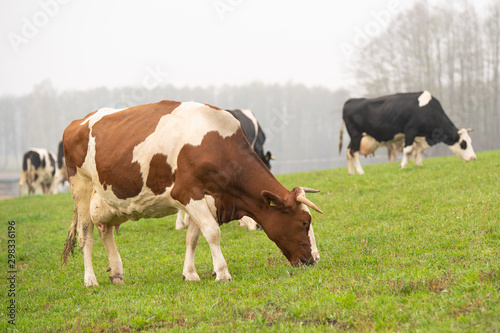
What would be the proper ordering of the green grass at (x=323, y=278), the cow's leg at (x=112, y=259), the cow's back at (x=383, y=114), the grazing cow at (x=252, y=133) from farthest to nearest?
the cow's back at (x=383, y=114) < the grazing cow at (x=252, y=133) < the cow's leg at (x=112, y=259) < the green grass at (x=323, y=278)

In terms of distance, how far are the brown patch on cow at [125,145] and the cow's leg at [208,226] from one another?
3.17 feet

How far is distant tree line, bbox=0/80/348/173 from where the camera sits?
106000mm

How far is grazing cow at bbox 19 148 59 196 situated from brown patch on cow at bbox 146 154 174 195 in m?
24.2

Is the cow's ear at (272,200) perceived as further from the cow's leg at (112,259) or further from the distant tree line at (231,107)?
the distant tree line at (231,107)

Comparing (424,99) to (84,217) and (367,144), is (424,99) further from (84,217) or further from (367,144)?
(84,217)

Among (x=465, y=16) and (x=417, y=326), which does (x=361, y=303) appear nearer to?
(x=417, y=326)

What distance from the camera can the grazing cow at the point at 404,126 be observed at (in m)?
18.1

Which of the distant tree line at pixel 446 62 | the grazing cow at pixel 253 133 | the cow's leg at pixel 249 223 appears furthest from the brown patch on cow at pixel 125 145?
the distant tree line at pixel 446 62

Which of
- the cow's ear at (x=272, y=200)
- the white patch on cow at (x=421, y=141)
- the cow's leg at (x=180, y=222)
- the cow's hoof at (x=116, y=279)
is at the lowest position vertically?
the cow's leg at (x=180, y=222)

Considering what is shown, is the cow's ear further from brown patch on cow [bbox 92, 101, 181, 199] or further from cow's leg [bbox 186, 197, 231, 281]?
brown patch on cow [bbox 92, 101, 181, 199]

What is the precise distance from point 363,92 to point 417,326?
5165 cm

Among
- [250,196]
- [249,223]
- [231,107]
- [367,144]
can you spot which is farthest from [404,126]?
[231,107]

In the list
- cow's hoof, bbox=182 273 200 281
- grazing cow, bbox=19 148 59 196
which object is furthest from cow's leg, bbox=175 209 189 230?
grazing cow, bbox=19 148 59 196

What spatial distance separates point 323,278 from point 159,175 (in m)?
2.72
